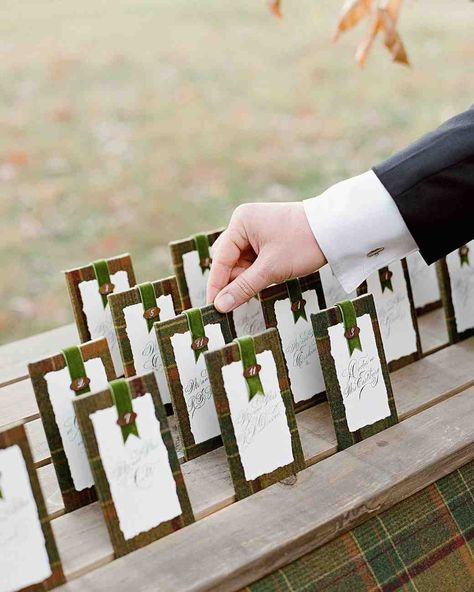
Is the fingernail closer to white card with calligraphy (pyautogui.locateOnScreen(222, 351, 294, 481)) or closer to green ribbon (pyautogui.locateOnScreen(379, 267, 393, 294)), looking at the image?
white card with calligraphy (pyautogui.locateOnScreen(222, 351, 294, 481))

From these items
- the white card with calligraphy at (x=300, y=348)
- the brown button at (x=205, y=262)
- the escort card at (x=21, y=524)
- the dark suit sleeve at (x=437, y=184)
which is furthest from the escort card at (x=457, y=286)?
the escort card at (x=21, y=524)

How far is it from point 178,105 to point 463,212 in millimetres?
→ 4396

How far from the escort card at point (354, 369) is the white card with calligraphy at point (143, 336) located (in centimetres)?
26

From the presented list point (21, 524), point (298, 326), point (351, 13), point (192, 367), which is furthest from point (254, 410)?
point (351, 13)

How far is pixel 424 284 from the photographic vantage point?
1.61 meters

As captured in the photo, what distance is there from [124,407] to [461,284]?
0.77m

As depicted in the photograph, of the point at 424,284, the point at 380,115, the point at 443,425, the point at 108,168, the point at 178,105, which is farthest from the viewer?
the point at 380,115

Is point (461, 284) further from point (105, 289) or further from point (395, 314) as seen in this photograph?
point (105, 289)

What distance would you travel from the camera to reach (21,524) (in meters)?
0.92

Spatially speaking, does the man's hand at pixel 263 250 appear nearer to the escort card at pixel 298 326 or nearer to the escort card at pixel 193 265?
the escort card at pixel 298 326

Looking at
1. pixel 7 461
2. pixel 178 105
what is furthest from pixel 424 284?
pixel 178 105

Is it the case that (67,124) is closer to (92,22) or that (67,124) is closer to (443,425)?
(92,22)

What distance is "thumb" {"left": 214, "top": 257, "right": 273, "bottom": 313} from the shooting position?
121 centimetres

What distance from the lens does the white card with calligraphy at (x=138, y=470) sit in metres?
0.96
